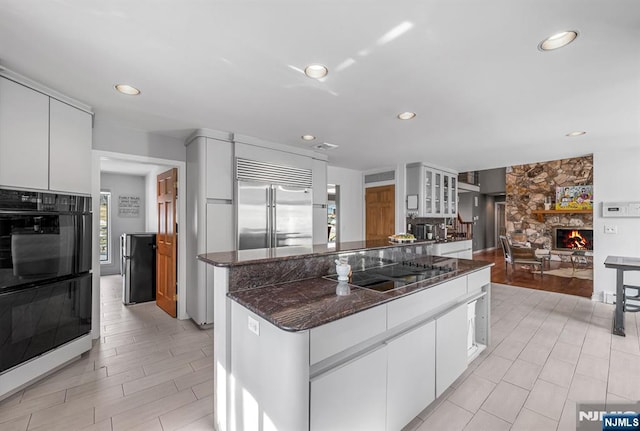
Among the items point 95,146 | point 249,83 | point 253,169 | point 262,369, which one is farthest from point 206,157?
point 262,369

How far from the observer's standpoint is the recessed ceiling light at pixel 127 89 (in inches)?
90.2

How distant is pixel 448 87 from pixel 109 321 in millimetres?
4643

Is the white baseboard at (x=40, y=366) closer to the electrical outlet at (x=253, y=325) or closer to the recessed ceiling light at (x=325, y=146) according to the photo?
the electrical outlet at (x=253, y=325)

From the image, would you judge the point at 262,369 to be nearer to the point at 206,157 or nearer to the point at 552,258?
the point at 206,157

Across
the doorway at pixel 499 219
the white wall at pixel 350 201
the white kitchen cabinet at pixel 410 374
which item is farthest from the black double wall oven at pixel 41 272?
the doorway at pixel 499 219

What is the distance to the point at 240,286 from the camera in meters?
1.69

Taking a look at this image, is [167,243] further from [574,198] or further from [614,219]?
[574,198]

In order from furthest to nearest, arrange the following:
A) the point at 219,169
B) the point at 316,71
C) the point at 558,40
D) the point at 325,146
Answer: the point at 325,146 < the point at 219,169 < the point at 316,71 < the point at 558,40

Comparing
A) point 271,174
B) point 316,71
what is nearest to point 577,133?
point 316,71

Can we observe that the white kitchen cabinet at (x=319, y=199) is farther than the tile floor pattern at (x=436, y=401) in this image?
Yes

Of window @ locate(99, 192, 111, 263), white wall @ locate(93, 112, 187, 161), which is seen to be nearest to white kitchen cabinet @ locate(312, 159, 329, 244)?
white wall @ locate(93, 112, 187, 161)

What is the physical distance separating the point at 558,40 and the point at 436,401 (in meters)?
2.48

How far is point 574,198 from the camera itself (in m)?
7.96

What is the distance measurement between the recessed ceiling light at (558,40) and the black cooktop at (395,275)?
165 cm
